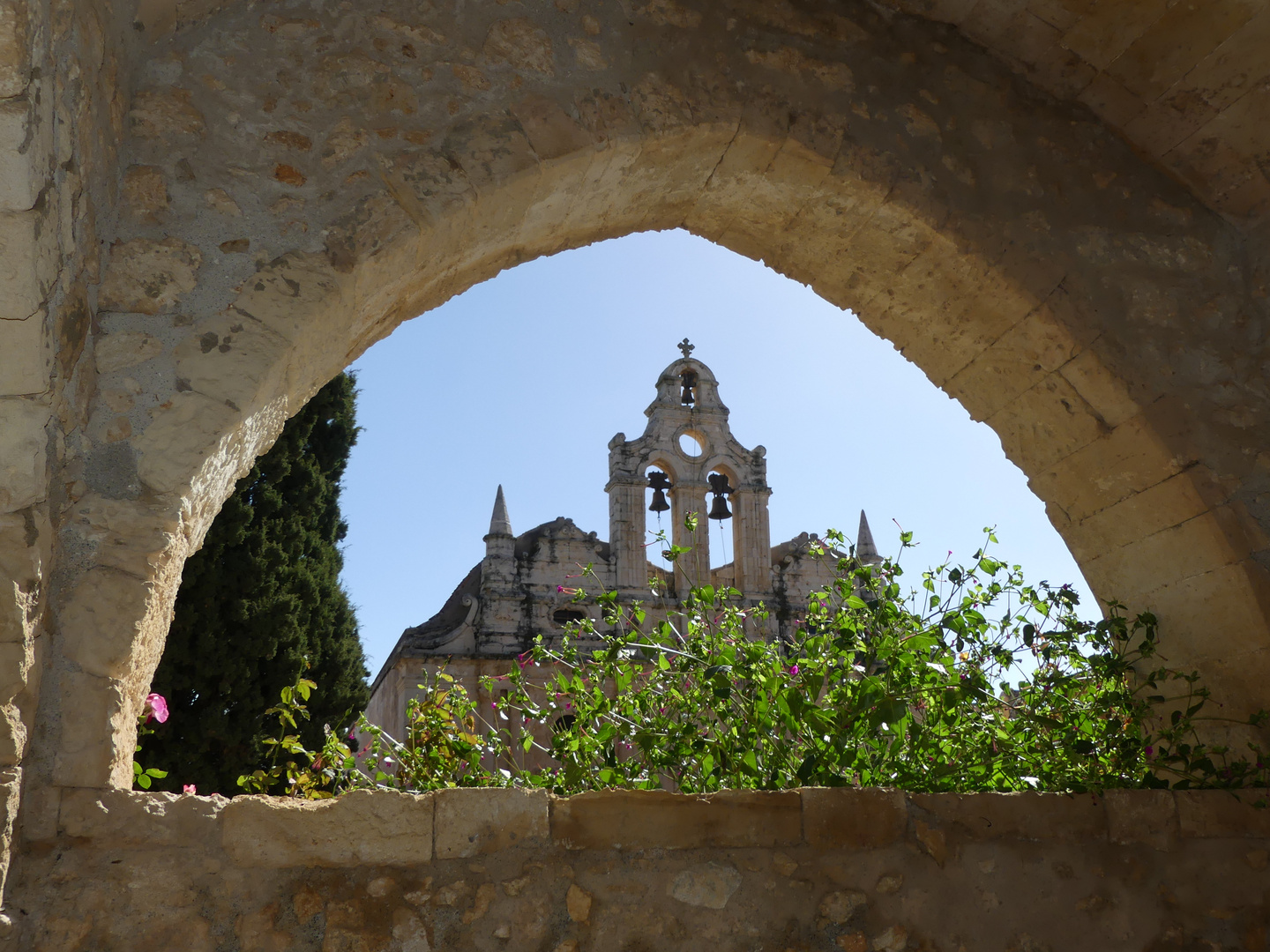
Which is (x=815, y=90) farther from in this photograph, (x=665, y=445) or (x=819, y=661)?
(x=665, y=445)

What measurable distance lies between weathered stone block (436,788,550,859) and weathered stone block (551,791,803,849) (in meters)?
0.04

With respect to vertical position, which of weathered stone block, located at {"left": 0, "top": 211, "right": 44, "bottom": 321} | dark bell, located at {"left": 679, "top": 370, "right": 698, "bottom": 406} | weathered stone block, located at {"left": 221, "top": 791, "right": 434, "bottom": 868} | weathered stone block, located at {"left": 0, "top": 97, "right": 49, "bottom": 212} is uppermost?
dark bell, located at {"left": 679, "top": 370, "right": 698, "bottom": 406}

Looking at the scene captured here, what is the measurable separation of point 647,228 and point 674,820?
1.61 metres

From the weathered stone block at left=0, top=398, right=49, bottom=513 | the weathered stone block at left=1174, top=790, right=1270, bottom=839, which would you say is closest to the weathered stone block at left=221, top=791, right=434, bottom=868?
the weathered stone block at left=0, top=398, right=49, bottom=513

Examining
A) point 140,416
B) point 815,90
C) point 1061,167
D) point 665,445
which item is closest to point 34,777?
point 140,416

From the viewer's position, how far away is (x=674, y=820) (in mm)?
1837

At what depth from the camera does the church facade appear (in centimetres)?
1270

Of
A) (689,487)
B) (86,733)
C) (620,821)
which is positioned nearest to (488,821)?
(620,821)

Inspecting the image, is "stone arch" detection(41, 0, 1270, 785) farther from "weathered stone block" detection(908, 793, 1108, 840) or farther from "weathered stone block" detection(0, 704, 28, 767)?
"weathered stone block" detection(908, 793, 1108, 840)

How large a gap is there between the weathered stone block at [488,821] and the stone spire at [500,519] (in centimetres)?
1185

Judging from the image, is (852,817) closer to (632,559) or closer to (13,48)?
(13,48)

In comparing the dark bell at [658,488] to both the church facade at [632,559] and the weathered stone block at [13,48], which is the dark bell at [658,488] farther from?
the weathered stone block at [13,48]

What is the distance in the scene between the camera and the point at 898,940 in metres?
1.90

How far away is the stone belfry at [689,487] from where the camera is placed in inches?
521
